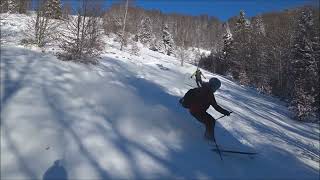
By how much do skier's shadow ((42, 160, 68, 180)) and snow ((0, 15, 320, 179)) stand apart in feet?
0.20

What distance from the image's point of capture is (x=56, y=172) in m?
5.86

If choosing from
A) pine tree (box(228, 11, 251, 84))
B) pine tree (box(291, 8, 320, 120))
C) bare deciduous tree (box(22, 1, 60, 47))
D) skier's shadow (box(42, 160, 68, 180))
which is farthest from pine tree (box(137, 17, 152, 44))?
skier's shadow (box(42, 160, 68, 180))

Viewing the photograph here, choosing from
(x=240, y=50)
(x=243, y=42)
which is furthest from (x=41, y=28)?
(x=243, y=42)

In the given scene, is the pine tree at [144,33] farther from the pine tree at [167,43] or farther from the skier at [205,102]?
the skier at [205,102]

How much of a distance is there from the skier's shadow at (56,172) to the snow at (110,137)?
0.20 feet

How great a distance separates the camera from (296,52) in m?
33.7

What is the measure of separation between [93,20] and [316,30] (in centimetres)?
2471

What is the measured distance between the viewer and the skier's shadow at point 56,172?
5.70 meters

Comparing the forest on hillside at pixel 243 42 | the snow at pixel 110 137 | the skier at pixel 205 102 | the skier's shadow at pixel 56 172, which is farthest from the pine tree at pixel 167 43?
the skier's shadow at pixel 56 172

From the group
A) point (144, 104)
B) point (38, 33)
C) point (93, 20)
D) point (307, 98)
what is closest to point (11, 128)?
point (144, 104)

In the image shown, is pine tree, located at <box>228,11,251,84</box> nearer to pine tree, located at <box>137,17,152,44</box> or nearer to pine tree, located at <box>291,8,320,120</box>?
pine tree, located at <box>291,8,320,120</box>

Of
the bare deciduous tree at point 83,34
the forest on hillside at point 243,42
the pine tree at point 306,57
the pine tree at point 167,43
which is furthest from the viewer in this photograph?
the pine tree at point 167,43

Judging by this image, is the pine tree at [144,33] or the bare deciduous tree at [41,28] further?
the pine tree at [144,33]

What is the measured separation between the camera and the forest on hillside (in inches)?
693
